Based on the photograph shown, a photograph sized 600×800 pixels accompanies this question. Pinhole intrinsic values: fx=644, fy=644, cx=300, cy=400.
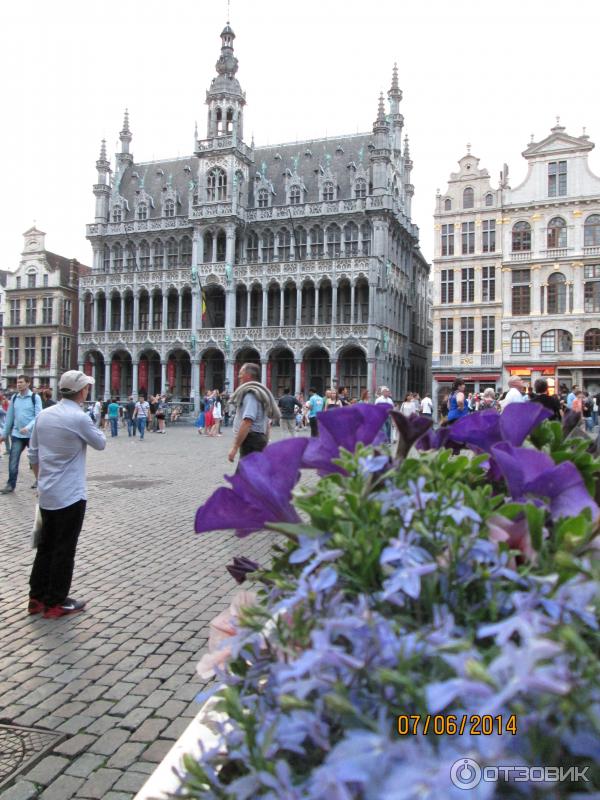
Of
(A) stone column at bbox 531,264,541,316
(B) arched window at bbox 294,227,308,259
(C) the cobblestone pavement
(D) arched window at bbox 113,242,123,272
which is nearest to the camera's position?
(C) the cobblestone pavement

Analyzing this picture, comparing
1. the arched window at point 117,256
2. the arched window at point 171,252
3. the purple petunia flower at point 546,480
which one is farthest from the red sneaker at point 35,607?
the arched window at point 117,256

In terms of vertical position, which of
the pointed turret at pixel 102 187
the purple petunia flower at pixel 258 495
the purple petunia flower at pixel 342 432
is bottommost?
the purple petunia flower at pixel 258 495

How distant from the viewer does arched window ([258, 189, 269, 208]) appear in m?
46.3

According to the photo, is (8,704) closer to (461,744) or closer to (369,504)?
(369,504)

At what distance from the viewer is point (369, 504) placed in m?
0.97

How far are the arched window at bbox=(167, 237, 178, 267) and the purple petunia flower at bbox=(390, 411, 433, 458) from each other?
162ft

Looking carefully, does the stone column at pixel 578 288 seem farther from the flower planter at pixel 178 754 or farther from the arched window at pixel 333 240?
the flower planter at pixel 178 754

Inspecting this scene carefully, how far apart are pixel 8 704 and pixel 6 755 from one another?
0.57 m

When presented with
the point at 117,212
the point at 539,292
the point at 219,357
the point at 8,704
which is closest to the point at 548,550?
the point at 8,704

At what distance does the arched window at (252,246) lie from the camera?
1830 inches

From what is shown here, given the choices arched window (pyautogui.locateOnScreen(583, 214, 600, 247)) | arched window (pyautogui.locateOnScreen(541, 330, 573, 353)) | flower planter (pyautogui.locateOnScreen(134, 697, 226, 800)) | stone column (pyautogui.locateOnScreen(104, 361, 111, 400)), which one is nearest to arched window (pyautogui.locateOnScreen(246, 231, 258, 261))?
stone column (pyautogui.locateOnScreen(104, 361, 111, 400))

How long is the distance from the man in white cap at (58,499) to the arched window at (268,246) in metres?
42.0

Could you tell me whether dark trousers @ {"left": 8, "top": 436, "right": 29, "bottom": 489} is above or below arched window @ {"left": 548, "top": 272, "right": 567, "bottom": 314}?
below
